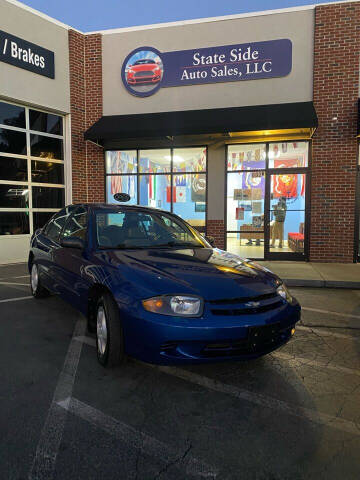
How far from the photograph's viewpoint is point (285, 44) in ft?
31.5

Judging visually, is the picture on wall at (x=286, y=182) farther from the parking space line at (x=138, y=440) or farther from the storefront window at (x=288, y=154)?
the parking space line at (x=138, y=440)

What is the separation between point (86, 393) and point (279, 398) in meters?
1.57

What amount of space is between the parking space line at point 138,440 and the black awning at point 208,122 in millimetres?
7680

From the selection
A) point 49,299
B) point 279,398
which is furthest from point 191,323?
point 49,299

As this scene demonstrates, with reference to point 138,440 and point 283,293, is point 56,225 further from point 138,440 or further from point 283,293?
point 138,440

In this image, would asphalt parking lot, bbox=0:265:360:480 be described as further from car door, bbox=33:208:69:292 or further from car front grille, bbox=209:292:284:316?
car door, bbox=33:208:69:292

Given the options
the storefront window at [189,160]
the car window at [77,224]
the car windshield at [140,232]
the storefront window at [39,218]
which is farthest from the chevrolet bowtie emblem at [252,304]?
the storefront window at [39,218]

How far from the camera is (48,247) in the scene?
5129mm

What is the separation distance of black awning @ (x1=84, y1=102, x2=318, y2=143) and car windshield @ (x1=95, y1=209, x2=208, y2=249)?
5187 millimetres

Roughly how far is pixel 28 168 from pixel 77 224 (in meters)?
6.95

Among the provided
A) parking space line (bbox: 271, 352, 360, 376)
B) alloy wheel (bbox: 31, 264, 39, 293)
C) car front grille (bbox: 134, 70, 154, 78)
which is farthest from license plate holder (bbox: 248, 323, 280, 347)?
car front grille (bbox: 134, 70, 154, 78)

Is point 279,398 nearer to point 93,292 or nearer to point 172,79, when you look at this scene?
point 93,292

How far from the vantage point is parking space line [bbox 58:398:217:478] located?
2.04 metres

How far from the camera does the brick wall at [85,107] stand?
11.0m
